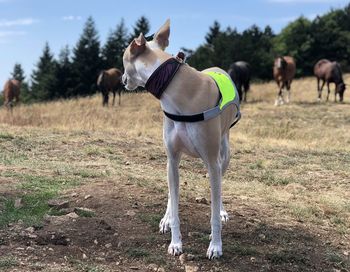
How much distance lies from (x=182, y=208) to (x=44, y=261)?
191 cm

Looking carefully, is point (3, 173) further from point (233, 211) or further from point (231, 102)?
point (231, 102)

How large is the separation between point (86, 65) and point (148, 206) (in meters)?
47.4

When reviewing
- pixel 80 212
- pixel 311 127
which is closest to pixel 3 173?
pixel 80 212

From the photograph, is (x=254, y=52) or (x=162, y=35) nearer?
(x=162, y=35)

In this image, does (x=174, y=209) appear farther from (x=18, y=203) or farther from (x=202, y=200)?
(x=18, y=203)

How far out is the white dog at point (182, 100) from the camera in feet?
13.0

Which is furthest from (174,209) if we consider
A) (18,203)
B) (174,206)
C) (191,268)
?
(18,203)

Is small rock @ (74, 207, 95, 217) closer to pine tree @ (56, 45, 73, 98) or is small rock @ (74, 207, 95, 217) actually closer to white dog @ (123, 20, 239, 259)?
white dog @ (123, 20, 239, 259)

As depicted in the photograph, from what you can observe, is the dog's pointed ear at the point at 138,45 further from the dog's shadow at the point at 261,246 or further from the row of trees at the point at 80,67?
the row of trees at the point at 80,67

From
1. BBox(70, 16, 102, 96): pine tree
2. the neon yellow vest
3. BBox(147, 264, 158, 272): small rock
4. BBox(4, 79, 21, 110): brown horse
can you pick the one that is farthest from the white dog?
BBox(70, 16, 102, 96): pine tree

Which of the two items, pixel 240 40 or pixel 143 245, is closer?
pixel 143 245

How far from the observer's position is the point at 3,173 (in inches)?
258

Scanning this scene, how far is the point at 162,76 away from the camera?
3.95m

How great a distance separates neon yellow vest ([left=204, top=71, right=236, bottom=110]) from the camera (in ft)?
14.2
